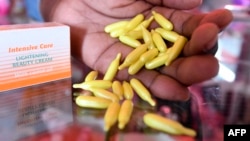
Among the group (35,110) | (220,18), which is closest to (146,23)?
(220,18)

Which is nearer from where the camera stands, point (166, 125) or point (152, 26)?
point (166, 125)

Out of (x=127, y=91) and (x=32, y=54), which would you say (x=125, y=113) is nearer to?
(x=127, y=91)

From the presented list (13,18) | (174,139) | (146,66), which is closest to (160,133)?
(174,139)

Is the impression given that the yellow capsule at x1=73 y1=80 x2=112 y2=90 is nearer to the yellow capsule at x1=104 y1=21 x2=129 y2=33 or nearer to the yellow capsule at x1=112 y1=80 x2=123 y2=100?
the yellow capsule at x1=112 y1=80 x2=123 y2=100

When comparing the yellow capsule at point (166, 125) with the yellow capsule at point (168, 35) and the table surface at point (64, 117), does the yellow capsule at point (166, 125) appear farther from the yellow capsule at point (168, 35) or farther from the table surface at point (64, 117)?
the yellow capsule at point (168, 35)

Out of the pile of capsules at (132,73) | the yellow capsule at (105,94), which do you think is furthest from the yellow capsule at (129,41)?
the yellow capsule at (105,94)

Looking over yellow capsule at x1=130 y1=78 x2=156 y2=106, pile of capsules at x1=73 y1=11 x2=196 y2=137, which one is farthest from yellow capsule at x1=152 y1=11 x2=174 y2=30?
yellow capsule at x1=130 y1=78 x2=156 y2=106
